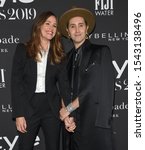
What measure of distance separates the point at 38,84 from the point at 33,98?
0.35ft

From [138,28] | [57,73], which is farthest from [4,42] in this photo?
[138,28]

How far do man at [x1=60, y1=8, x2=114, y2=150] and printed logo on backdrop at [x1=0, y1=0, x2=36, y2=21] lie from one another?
1.66ft

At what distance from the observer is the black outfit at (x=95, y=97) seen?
190cm

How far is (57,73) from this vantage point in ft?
6.75

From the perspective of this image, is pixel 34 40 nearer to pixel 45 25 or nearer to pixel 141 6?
pixel 45 25

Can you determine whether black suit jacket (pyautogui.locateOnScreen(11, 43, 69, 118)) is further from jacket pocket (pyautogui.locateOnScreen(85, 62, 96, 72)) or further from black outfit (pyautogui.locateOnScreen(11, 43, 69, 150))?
jacket pocket (pyautogui.locateOnScreen(85, 62, 96, 72))

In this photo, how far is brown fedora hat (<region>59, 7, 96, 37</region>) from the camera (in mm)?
2031

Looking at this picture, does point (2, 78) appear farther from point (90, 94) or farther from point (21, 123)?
point (90, 94)

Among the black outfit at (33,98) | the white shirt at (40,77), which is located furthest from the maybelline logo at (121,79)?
the white shirt at (40,77)

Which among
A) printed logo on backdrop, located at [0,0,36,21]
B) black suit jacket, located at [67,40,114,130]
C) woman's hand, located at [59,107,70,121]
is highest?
printed logo on backdrop, located at [0,0,36,21]

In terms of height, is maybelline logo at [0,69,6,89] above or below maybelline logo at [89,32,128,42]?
below

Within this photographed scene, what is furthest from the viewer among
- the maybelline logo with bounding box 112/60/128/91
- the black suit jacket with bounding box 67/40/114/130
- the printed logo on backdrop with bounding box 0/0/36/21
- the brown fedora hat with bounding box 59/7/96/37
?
the maybelline logo with bounding box 112/60/128/91

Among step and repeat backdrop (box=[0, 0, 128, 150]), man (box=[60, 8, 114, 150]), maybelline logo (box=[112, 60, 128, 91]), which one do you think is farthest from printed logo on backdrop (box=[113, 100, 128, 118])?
man (box=[60, 8, 114, 150])

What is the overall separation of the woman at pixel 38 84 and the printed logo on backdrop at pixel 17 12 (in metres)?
0.40
